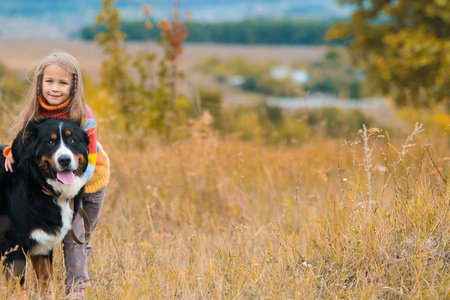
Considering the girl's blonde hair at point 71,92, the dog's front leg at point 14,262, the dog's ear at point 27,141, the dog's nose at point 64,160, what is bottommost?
the dog's front leg at point 14,262

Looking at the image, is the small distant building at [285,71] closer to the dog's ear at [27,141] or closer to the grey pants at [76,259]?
the grey pants at [76,259]

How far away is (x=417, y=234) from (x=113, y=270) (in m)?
2.01

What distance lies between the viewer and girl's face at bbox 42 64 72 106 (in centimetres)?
264

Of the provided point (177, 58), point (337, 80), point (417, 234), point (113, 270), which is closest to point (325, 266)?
point (417, 234)

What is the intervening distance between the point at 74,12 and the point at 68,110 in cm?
11575

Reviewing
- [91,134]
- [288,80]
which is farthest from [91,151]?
[288,80]

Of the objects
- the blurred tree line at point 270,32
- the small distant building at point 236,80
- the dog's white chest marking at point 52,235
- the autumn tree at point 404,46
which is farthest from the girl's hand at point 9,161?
the blurred tree line at point 270,32

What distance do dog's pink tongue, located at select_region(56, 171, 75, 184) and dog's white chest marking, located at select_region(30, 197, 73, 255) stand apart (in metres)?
0.23

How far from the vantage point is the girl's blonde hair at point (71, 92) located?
2654 millimetres

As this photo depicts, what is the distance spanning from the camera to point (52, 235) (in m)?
2.53

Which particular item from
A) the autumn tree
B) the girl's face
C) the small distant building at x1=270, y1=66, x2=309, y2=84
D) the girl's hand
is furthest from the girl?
the small distant building at x1=270, y1=66, x2=309, y2=84

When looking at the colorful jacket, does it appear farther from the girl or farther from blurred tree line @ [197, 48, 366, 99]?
blurred tree line @ [197, 48, 366, 99]

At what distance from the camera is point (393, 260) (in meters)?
2.50

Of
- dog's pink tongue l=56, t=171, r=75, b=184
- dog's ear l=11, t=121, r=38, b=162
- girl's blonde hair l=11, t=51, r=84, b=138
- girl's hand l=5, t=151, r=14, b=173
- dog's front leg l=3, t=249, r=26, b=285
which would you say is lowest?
dog's front leg l=3, t=249, r=26, b=285
